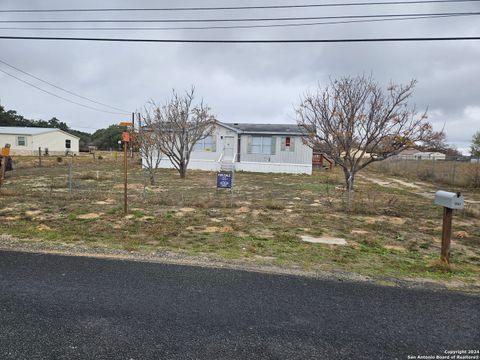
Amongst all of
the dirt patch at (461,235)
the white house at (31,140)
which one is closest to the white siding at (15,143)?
the white house at (31,140)

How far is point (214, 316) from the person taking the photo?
3133 mm

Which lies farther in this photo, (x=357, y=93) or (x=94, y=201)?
(x=357, y=93)

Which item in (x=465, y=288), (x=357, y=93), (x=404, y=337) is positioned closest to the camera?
(x=404, y=337)

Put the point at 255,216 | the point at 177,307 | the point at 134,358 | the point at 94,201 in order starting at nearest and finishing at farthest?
the point at 134,358
the point at 177,307
the point at 255,216
the point at 94,201

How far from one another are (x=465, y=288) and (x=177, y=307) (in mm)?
3709

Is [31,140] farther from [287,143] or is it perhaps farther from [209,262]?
[209,262]

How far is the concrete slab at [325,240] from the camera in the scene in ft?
20.0

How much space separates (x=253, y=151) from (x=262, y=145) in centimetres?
95

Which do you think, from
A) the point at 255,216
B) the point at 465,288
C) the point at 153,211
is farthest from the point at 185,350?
the point at 153,211

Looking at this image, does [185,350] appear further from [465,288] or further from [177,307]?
[465,288]

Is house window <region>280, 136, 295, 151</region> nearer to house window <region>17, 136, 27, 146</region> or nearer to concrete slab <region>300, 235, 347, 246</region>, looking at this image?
concrete slab <region>300, 235, 347, 246</region>

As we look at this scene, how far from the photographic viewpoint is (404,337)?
284cm

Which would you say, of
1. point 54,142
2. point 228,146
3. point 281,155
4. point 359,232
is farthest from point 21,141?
point 359,232

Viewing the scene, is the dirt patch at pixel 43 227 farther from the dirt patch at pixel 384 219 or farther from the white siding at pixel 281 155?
the white siding at pixel 281 155
